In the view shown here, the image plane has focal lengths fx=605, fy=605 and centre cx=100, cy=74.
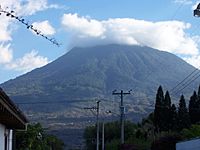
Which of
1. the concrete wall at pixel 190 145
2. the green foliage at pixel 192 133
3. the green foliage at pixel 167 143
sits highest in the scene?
the green foliage at pixel 192 133

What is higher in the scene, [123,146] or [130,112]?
[130,112]

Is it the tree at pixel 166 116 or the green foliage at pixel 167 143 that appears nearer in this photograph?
the green foliage at pixel 167 143

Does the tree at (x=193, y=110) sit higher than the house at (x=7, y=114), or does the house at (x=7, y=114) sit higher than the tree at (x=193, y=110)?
the tree at (x=193, y=110)

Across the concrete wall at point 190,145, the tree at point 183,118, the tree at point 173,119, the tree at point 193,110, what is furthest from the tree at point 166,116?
the concrete wall at point 190,145

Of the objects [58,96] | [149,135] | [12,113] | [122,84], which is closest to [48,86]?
[58,96]

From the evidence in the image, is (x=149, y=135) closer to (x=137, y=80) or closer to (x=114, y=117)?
(x=114, y=117)

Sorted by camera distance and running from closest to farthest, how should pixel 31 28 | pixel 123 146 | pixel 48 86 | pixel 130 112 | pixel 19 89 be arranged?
pixel 31 28, pixel 123 146, pixel 130 112, pixel 19 89, pixel 48 86

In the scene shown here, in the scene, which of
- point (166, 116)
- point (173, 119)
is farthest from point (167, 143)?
point (166, 116)

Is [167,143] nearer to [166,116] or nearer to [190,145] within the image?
[190,145]

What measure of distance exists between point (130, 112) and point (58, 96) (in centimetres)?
3038

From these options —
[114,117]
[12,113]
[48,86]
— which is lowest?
[12,113]

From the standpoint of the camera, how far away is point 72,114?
149375mm

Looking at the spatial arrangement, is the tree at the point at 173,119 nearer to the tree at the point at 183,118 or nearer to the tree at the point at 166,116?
the tree at the point at 166,116

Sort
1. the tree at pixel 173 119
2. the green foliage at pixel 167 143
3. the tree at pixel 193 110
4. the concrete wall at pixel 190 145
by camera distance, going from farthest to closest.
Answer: the tree at pixel 193 110, the tree at pixel 173 119, the green foliage at pixel 167 143, the concrete wall at pixel 190 145
